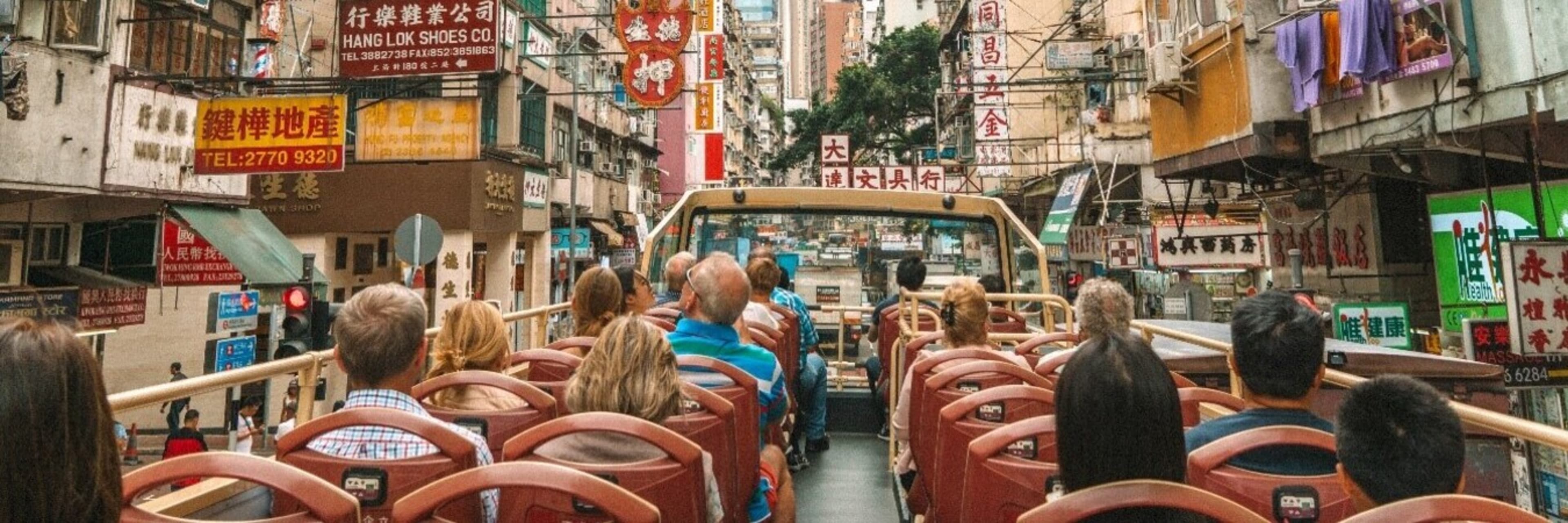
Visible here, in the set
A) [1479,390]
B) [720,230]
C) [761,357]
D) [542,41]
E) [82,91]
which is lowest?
[1479,390]

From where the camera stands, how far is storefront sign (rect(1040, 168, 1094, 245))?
17.3 m

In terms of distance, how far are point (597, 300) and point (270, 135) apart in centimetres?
862

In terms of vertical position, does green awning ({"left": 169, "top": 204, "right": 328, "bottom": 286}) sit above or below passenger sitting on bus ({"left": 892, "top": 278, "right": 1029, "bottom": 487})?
above

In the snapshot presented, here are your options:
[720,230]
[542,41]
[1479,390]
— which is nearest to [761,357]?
[720,230]

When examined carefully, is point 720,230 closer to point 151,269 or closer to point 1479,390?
point 1479,390

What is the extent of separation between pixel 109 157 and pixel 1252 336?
44.8 feet

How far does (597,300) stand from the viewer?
470cm

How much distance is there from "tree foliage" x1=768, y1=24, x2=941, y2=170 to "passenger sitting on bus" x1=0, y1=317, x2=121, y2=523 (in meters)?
35.3

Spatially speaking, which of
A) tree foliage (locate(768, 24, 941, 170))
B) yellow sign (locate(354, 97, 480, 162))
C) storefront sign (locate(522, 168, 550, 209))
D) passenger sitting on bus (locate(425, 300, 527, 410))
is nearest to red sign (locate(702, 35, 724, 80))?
storefront sign (locate(522, 168, 550, 209))

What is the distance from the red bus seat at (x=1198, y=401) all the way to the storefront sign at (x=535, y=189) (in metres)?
20.8

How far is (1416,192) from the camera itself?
11078mm

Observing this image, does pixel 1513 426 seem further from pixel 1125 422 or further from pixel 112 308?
pixel 112 308

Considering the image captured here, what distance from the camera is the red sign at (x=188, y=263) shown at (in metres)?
12.7

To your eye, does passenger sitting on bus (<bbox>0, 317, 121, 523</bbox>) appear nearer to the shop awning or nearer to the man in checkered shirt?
the man in checkered shirt
